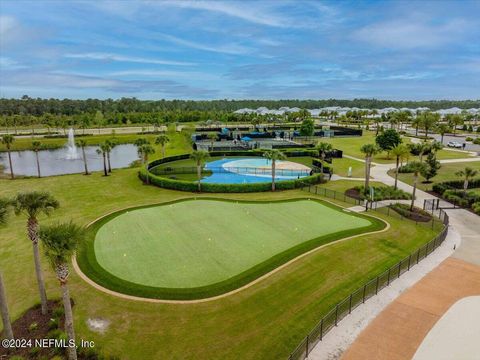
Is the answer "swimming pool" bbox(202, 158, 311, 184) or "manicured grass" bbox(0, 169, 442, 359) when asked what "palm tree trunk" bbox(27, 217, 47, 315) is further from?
A: "swimming pool" bbox(202, 158, 311, 184)

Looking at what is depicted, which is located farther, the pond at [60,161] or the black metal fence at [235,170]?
the pond at [60,161]

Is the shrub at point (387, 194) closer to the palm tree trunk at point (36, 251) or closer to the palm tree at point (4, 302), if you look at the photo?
the palm tree trunk at point (36, 251)

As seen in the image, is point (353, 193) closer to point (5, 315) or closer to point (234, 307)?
point (234, 307)

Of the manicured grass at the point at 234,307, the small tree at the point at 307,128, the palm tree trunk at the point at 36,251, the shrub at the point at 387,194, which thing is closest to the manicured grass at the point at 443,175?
the shrub at the point at 387,194

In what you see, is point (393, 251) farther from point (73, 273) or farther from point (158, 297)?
point (73, 273)

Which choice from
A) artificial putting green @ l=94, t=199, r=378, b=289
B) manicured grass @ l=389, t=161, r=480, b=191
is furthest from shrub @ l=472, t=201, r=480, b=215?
artificial putting green @ l=94, t=199, r=378, b=289

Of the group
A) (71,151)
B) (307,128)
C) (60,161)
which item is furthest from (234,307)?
(307,128)
